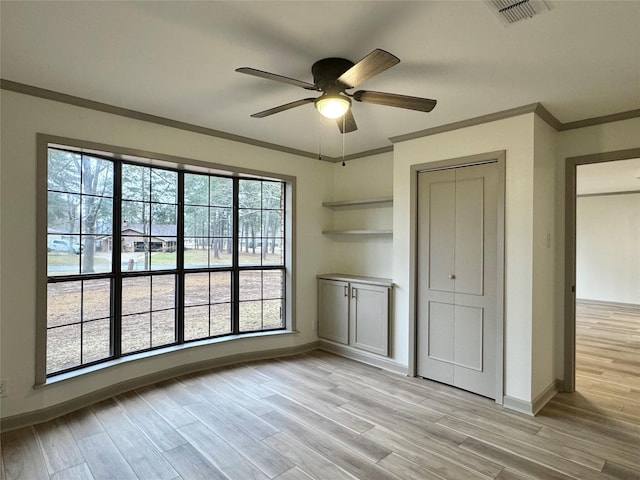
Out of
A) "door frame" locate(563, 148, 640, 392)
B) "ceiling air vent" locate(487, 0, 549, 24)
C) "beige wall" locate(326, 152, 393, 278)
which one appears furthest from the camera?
"beige wall" locate(326, 152, 393, 278)

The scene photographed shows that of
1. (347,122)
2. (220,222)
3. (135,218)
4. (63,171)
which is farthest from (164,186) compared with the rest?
(347,122)

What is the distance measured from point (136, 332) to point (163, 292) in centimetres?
46

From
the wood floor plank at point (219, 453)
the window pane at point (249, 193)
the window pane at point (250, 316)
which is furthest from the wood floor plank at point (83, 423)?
the window pane at point (249, 193)

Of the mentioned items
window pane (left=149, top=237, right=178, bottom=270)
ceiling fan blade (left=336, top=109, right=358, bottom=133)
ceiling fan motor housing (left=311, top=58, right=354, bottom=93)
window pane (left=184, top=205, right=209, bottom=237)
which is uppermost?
ceiling fan motor housing (left=311, top=58, right=354, bottom=93)

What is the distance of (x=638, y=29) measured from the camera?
1.88m

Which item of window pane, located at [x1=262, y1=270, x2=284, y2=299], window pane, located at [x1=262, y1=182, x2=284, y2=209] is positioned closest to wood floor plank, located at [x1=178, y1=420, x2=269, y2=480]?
window pane, located at [x1=262, y1=270, x2=284, y2=299]

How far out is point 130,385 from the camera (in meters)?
3.27

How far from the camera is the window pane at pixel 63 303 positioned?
2.91 meters

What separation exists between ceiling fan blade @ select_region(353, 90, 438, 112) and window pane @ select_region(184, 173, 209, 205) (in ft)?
7.59

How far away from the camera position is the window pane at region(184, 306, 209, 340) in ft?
12.6

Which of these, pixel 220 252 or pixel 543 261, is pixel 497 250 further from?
pixel 220 252

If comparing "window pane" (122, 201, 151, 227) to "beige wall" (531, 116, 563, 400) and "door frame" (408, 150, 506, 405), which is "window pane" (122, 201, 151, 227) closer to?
"door frame" (408, 150, 506, 405)

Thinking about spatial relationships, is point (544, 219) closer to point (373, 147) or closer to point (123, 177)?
point (373, 147)

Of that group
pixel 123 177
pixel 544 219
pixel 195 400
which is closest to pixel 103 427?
pixel 195 400
